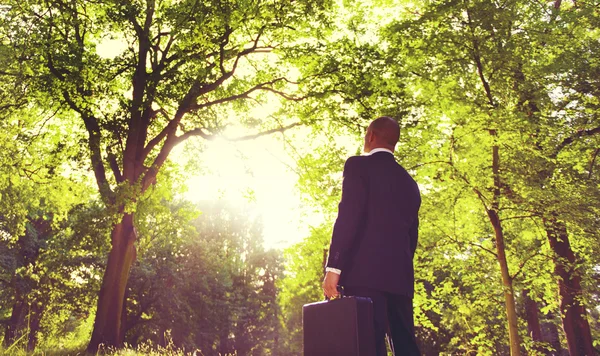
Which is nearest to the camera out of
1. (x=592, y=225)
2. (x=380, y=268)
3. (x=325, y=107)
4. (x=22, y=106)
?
(x=380, y=268)

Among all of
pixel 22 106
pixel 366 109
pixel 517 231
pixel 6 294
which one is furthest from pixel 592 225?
pixel 6 294

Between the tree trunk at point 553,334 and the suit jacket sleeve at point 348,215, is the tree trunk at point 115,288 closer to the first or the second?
the suit jacket sleeve at point 348,215

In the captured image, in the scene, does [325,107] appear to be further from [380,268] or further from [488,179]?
[380,268]

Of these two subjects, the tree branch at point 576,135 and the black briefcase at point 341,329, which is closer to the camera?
the black briefcase at point 341,329

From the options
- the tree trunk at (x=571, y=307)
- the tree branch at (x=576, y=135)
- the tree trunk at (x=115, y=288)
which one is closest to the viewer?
the tree trunk at (x=115, y=288)

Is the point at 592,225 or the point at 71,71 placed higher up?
the point at 71,71

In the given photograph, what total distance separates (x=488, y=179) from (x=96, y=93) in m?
11.7

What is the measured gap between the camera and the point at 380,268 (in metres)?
3.11

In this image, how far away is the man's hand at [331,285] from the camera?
9.99 ft

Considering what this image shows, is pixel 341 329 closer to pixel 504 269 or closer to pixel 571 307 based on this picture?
pixel 504 269

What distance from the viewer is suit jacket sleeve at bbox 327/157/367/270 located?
3.14m

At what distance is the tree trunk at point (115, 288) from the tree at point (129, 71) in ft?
0.09

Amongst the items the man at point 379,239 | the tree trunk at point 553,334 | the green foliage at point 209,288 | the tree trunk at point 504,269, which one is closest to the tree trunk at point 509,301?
the tree trunk at point 504,269

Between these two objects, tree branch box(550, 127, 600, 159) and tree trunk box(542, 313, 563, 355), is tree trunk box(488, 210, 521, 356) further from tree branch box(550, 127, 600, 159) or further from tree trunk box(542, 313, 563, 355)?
tree trunk box(542, 313, 563, 355)
